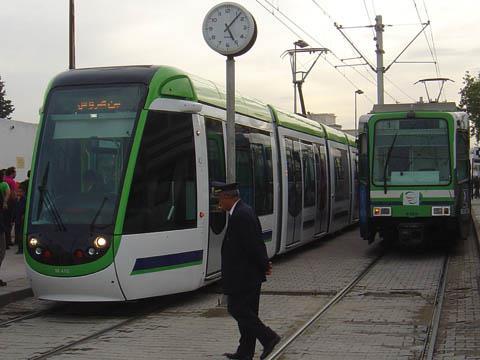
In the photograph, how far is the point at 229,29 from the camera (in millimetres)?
9859

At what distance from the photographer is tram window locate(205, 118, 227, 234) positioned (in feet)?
32.4

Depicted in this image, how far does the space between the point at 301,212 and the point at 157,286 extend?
6761 mm

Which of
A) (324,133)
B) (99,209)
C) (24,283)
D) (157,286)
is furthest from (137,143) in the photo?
(324,133)

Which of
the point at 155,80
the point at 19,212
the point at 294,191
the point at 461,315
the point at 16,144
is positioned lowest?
the point at 461,315

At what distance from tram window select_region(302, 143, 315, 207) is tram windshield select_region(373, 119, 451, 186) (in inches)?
61.2

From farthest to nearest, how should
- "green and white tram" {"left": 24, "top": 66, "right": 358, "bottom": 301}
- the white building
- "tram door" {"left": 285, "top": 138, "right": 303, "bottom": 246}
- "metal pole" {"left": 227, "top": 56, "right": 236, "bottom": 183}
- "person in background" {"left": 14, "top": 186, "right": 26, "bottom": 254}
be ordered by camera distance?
the white building
"person in background" {"left": 14, "top": 186, "right": 26, "bottom": 254}
"tram door" {"left": 285, "top": 138, "right": 303, "bottom": 246}
"metal pole" {"left": 227, "top": 56, "right": 236, "bottom": 183}
"green and white tram" {"left": 24, "top": 66, "right": 358, "bottom": 301}

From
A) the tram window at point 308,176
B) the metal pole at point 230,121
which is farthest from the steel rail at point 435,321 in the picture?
the tram window at point 308,176

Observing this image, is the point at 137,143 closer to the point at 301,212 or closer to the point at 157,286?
the point at 157,286

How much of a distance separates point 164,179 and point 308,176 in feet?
24.1

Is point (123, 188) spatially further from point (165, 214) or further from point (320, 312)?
point (320, 312)

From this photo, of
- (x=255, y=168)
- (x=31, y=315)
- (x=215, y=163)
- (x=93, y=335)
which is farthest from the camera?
(x=255, y=168)

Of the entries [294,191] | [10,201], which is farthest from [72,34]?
[294,191]

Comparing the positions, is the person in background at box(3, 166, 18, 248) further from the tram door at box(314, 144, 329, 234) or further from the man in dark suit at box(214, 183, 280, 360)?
the man in dark suit at box(214, 183, 280, 360)

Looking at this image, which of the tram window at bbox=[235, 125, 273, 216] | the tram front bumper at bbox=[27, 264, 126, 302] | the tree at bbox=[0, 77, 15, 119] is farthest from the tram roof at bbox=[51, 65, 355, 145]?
the tree at bbox=[0, 77, 15, 119]
